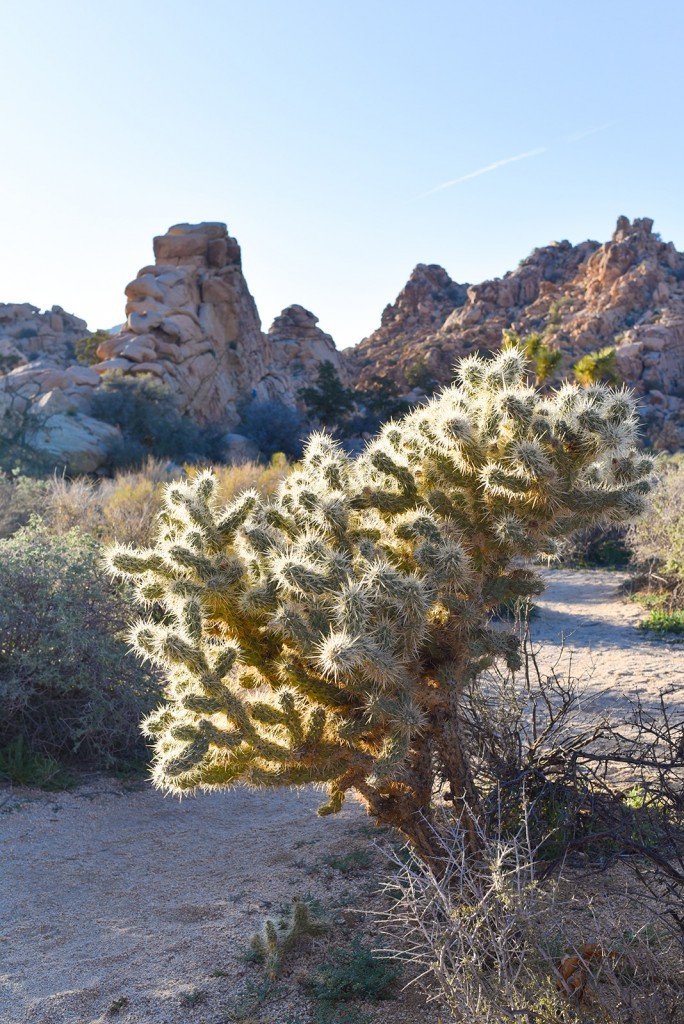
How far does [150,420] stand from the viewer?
91.9 ft

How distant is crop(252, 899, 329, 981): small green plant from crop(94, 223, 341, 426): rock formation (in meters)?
31.5

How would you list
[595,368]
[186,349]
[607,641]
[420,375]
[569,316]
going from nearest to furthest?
[607,641]
[595,368]
[186,349]
[420,375]
[569,316]

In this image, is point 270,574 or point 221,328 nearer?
point 270,574

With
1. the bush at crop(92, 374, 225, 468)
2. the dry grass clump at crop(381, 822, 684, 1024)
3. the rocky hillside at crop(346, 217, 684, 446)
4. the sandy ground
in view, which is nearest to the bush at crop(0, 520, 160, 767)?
the sandy ground

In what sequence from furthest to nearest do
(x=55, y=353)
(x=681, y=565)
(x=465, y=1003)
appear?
1. (x=55, y=353)
2. (x=681, y=565)
3. (x=465, y=1003)

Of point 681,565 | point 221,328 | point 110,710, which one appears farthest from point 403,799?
point 221,328

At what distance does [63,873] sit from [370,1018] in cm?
239

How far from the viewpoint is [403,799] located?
11.0 ft

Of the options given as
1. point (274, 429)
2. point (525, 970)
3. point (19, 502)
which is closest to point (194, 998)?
point (525, 970)

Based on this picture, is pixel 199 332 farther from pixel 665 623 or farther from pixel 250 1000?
pixel 250 1000

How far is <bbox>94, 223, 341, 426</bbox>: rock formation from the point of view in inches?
1430

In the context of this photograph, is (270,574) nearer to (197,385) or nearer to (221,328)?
(197,385)

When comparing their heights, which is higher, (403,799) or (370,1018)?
(403,799)

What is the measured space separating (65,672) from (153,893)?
6.66 feet
